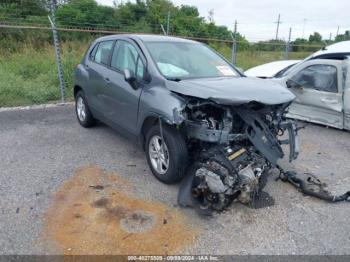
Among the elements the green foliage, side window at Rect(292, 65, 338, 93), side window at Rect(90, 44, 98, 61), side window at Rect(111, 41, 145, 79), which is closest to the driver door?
side window at Rect(111, 41, 145, 79)

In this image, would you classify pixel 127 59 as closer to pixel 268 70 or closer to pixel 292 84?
pixel 292 84

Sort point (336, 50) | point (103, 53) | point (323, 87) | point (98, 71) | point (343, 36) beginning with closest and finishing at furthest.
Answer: point (98, 71), point (103, 53), point (323, 87), point (336, 50), point (343, 36)

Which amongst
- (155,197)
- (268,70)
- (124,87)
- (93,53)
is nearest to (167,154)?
→ (155,197)

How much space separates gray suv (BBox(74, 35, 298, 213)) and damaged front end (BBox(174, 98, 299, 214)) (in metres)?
0.01

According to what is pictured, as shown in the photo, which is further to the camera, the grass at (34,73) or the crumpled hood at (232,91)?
the grass at (34,73)

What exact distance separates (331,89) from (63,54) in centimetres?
831

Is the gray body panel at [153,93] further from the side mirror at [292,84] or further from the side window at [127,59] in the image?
the side mirror at [292,84]

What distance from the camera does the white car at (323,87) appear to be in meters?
6.06

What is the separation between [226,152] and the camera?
347 cm

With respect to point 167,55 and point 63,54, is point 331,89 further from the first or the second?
point 63,54

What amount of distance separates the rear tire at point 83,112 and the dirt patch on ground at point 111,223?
2122 millimetres

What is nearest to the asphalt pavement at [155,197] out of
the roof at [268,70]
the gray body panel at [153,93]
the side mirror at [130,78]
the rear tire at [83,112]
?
the rear tire at [83,112]

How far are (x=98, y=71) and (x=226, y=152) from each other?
2.71m

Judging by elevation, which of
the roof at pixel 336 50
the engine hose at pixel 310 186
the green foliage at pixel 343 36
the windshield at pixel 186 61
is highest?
the green foliage at pixel 343 36
